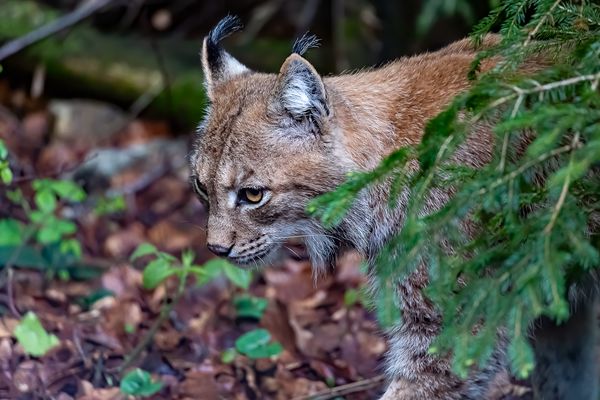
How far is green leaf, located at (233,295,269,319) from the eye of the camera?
221 inches

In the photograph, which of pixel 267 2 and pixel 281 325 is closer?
pixel 281 325

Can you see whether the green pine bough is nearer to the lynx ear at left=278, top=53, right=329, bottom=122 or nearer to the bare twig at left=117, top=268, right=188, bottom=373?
the lynx ear at left=278, top=53, right=329, bottom=122

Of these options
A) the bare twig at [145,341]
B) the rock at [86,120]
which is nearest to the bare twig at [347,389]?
the bare twig at [145,341]

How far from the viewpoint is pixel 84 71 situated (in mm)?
8203

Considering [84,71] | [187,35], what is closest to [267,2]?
[187,35]

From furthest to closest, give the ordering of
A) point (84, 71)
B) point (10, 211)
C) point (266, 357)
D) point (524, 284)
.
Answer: point (84, 71) → point (10, 211) → point (266, 357) → point (524, 284)

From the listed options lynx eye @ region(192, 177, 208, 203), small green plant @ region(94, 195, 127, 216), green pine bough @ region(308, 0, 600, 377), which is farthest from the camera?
small green plant @ region(94, 195, 127, 216)

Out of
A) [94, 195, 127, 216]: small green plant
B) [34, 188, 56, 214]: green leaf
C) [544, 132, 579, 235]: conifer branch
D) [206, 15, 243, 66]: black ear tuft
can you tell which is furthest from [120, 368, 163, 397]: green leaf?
[544, 132, 579, 235]: conifer branch

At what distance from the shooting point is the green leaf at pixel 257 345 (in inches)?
195

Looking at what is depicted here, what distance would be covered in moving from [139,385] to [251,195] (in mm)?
1247

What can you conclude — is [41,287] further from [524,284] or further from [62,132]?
[524,284]

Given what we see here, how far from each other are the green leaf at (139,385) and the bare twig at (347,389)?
710 millimetres

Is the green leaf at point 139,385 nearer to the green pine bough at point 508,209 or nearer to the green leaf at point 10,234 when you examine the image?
the green leaf at point 10,234

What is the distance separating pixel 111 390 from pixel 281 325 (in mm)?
1114
